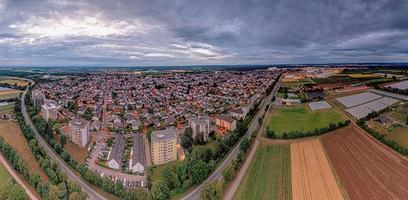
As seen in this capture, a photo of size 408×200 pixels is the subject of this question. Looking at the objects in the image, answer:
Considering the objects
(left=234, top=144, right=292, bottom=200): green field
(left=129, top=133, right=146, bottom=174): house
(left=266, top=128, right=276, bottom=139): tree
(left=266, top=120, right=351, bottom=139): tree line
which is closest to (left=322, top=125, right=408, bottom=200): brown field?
(left=266, top=120, right=351, bottom=139): tree line

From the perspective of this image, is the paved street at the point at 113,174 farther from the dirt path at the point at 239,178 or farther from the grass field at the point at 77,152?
the dirt path at the point at 239,178

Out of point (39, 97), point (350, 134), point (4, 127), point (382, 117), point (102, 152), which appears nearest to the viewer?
point (102, 152)

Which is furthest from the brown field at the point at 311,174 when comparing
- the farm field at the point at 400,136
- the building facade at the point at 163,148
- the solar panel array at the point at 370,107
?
the solar panel array at the point at 370,107

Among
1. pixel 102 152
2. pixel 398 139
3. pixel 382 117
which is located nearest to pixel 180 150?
pixel 102 152

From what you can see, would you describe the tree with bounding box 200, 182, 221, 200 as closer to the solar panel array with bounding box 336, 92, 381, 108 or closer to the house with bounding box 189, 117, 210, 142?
the house with bounding box 189, 117, 210, 142

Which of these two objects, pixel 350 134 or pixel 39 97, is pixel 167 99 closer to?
pixel 39 97

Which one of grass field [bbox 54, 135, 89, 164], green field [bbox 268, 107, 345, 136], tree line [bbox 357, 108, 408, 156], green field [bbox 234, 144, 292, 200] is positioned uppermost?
tree line [bbox 357, 108, 408, 156]

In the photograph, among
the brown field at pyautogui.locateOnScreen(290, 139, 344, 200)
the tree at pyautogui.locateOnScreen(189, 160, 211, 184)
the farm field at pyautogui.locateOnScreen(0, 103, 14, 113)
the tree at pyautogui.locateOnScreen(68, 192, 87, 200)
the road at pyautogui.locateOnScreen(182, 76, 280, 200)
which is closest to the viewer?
the tree at pyautogui.locateOnScreen(68, 192, 87, 200)
